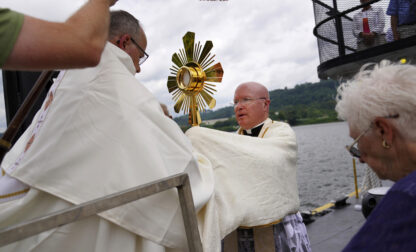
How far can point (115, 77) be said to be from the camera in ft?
4.28

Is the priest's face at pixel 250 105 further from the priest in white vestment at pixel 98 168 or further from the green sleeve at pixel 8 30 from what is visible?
the green sleeve at pixel 8 30

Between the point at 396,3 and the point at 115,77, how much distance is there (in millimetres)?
5575

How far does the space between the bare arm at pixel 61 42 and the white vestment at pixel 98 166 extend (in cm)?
31

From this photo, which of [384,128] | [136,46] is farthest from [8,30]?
[384,128]

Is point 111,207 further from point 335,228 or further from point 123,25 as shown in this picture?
point 335,228

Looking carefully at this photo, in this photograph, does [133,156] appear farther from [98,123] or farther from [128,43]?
[128,43]

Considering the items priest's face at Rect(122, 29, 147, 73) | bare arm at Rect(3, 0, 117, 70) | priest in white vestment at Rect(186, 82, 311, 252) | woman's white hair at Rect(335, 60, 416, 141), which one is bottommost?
priest in white vestment at Rect(186, 82, 311, 252)

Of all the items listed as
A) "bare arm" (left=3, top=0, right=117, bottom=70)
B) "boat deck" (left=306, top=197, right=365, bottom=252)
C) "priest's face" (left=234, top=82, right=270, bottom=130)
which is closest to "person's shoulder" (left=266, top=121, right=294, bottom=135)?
"priest's face" (left=234, top=82, right=270, bottom=130)

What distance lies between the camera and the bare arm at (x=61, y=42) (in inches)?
33.9

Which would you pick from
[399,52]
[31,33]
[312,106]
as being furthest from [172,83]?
[312,106]

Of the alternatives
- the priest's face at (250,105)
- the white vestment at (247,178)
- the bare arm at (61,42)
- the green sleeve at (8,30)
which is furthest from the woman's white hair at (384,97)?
the priest's face at (250,105)

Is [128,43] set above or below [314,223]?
above

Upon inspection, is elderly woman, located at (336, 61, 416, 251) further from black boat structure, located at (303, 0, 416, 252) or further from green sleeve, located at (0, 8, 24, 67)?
black boat structure, located at (303, 0, 416, 252)

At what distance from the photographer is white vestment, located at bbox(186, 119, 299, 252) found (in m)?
1.73
